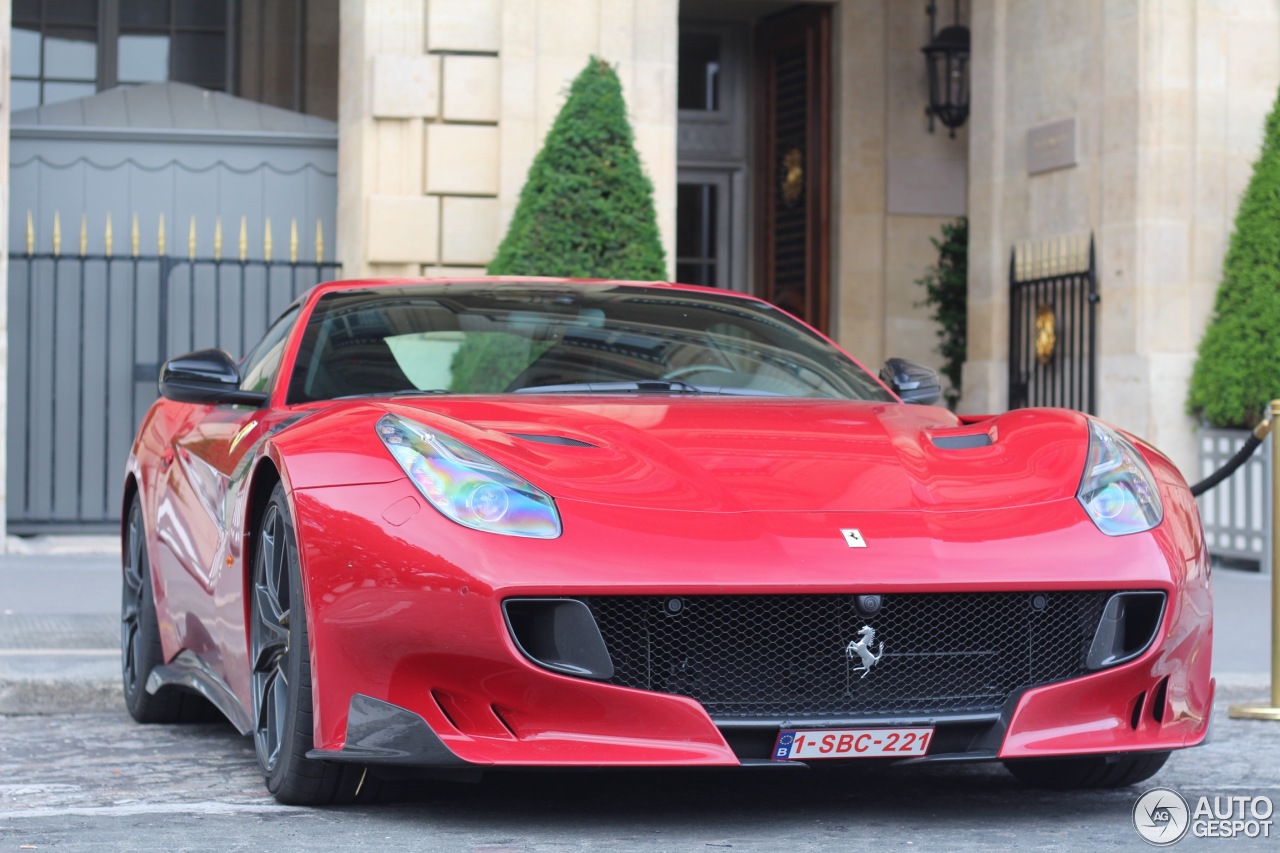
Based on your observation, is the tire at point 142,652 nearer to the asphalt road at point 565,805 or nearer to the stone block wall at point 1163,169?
the asphalt road at point 565,805

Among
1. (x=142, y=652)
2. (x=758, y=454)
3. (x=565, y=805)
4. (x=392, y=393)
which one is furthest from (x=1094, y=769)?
(x=142, y=652)

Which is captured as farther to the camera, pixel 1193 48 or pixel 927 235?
pixel 927 235

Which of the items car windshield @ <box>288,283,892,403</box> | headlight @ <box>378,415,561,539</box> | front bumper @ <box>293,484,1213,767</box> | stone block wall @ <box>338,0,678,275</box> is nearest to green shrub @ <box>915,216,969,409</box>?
stone block wall @ <box>338,0,678,275</box>

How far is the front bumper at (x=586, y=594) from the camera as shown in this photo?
3.52 metres

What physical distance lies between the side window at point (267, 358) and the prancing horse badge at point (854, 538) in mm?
1826

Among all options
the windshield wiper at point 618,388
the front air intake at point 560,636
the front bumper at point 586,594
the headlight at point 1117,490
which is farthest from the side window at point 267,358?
the headlight at point 1117,490

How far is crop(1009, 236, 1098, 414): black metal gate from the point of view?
40.1 ft

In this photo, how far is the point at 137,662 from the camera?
5559 mm

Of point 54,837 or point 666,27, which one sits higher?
point 666,27

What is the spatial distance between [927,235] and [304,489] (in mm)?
13107

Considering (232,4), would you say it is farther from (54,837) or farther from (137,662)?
(54,837)

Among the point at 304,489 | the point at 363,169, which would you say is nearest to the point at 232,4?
the point at 363,169

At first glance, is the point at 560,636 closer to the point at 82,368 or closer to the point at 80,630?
the point at 80,630

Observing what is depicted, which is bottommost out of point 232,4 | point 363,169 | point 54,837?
point 54,837
